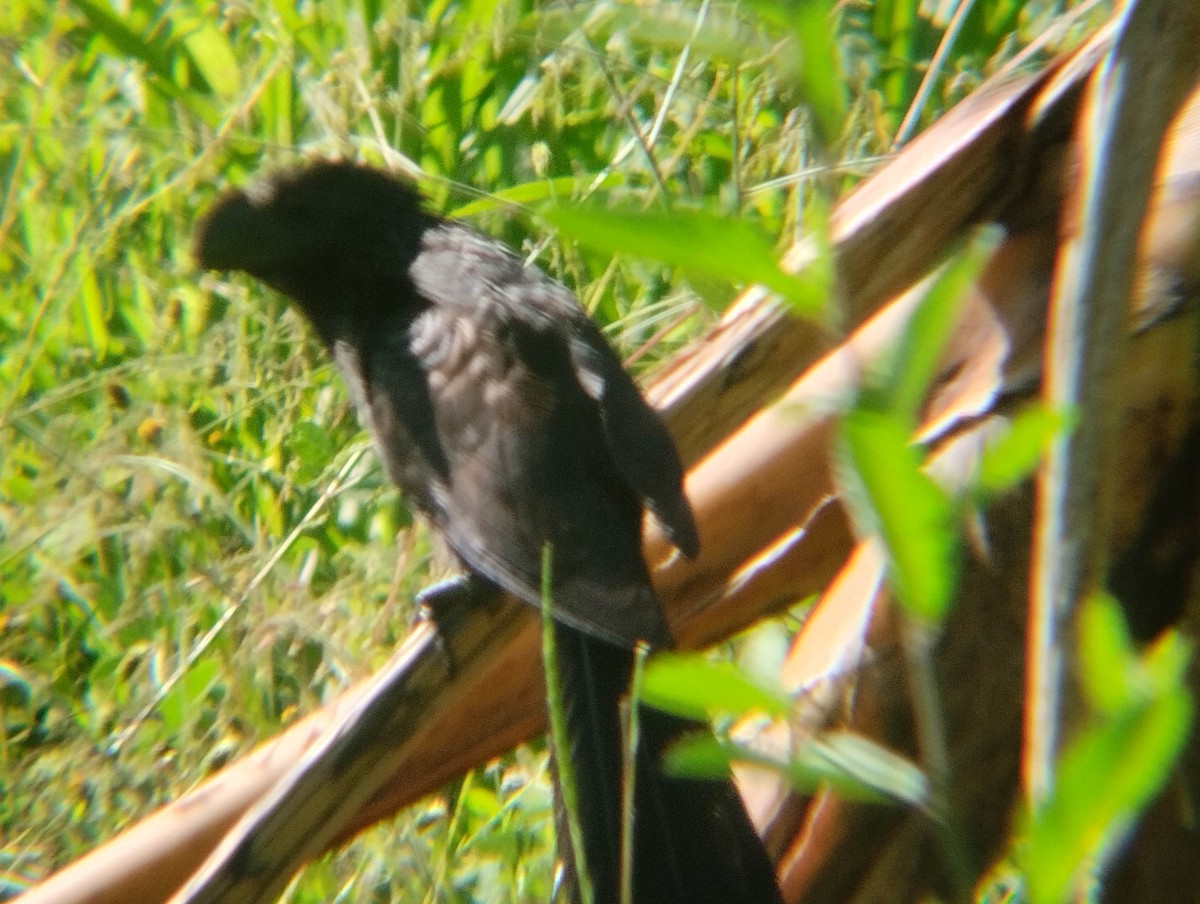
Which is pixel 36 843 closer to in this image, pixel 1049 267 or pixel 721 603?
pixel 721 603

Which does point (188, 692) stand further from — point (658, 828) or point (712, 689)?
point (712, 689)

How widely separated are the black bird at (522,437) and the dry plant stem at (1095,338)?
1125 millimetres

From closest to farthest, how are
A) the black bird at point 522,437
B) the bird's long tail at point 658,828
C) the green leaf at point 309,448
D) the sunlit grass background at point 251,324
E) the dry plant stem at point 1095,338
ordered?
the dry plant stem at point 1095,338 → the bird's long tail at point 658,828 → the black bird at point 522,437 → the sunlit grass background at point 251,324 → the green leaf at point 309,448

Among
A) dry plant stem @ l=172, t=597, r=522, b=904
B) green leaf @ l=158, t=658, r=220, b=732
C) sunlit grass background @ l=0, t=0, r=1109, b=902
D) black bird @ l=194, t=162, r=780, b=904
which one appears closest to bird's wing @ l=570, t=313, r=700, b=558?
black bird @ l=194, t=162, r=780, b=904

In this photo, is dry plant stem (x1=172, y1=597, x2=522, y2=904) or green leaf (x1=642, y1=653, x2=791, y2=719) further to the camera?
dry plant stem (x1=172, y1=597, x2=522, y2=904)

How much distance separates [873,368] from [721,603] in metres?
1.76

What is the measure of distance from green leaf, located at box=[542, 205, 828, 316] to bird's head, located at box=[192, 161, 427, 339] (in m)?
Answer: 2.77

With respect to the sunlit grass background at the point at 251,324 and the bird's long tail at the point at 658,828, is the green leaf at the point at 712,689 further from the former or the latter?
the sunlit grass background at the point at 251,324

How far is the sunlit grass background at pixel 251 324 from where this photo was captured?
113 inches

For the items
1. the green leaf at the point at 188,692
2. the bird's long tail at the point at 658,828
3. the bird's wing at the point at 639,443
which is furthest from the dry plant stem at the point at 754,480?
the green leaf at the point at 188,692

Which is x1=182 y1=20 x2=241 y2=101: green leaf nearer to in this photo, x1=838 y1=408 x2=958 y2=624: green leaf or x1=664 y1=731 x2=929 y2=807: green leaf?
x1=664 y1=731 x2=929 y2=807: green leaf

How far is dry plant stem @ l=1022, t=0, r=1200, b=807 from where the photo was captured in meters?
0.79

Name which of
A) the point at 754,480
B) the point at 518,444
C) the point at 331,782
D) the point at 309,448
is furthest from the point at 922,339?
the point at 309,448

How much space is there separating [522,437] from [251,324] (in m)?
1.44
